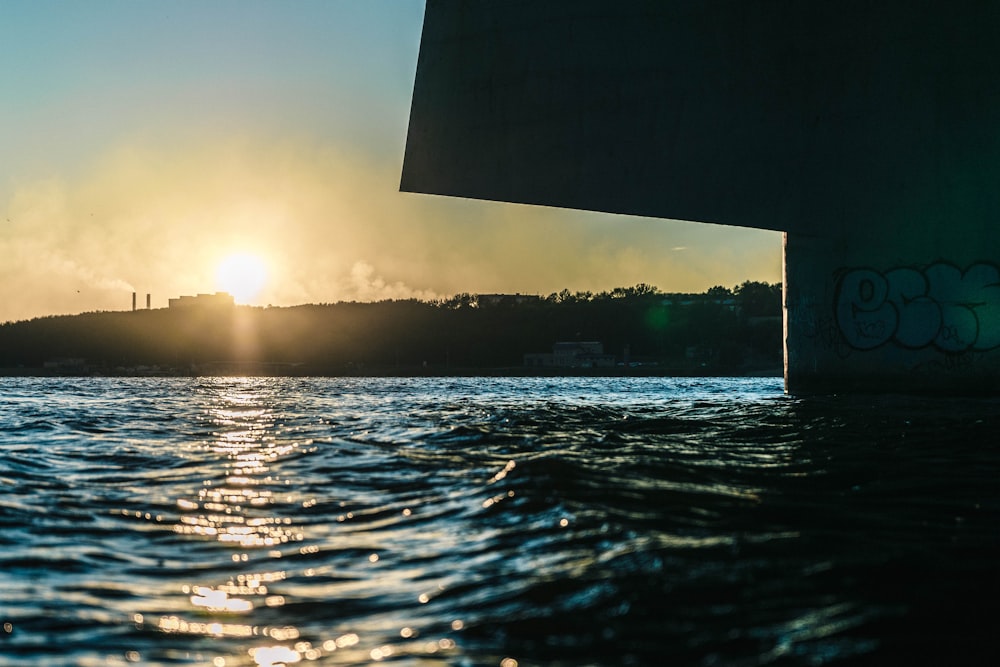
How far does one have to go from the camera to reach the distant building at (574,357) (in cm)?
16125

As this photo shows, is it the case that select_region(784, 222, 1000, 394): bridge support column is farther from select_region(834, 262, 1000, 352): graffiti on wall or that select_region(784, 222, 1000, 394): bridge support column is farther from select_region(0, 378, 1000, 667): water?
select_region(0, 378, 1000, 667): water

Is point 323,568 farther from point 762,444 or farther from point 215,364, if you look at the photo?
point 215,364

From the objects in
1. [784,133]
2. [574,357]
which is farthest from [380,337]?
[784,133]

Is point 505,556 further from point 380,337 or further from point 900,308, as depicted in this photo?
point 380,337

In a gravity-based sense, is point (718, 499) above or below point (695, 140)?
below

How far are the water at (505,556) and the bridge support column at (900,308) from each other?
35.4 ft

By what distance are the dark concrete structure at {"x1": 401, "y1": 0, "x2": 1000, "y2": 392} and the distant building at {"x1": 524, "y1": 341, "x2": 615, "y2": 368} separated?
433 ft

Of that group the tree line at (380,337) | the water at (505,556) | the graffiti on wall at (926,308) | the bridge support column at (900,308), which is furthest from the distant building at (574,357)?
the water at (505,556)

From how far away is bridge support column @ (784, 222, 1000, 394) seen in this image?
23.4 m

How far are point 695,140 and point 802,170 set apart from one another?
3.07 m

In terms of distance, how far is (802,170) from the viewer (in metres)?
24.4

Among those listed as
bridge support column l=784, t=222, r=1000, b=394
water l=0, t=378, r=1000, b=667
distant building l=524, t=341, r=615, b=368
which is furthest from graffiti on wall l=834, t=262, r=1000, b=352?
distant building l=524, t=341, r=615, b=368

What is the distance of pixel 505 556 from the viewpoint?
254 inches

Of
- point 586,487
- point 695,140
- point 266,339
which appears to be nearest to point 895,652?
point 586,487
